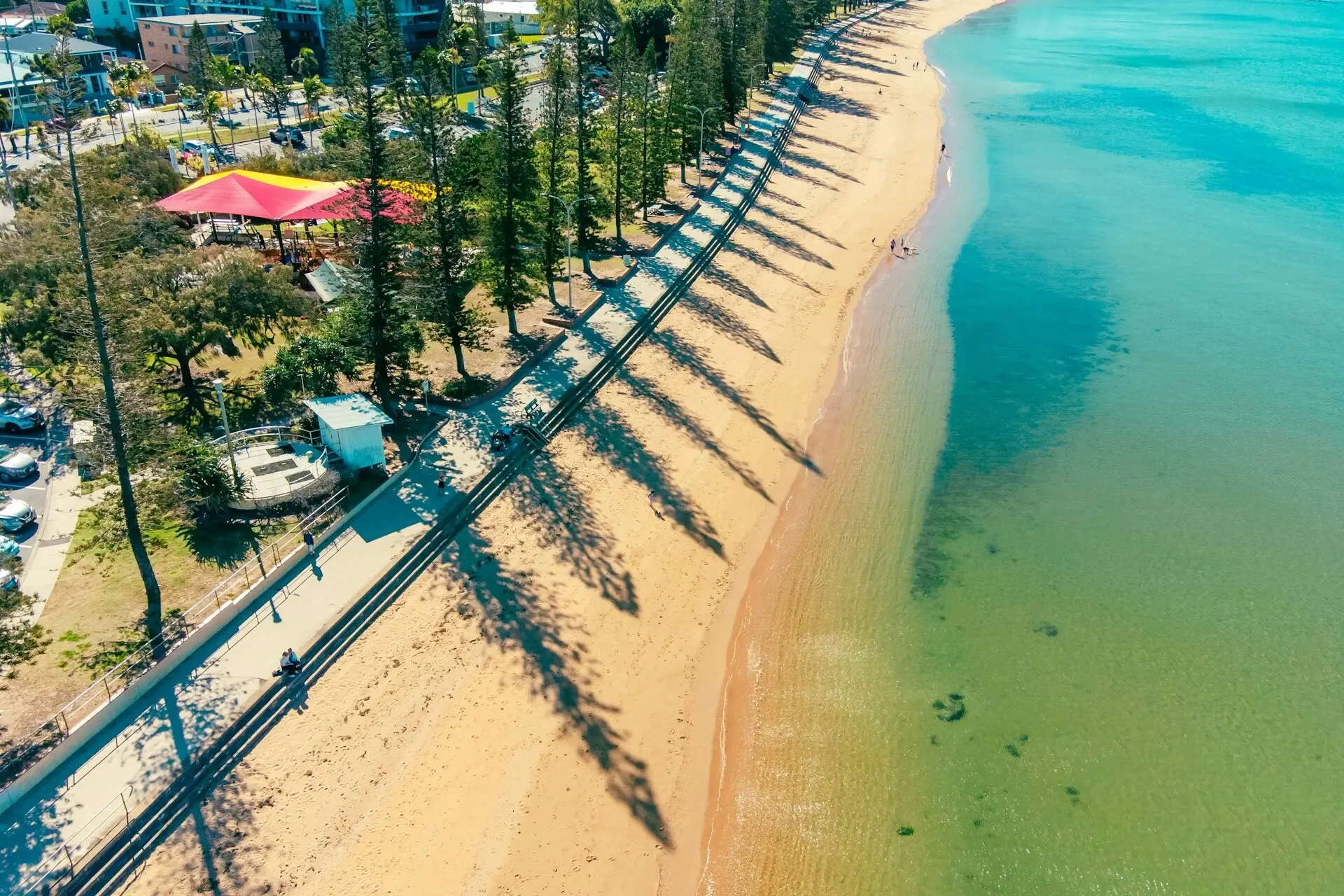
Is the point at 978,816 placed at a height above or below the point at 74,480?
below

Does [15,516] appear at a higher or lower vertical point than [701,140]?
lower

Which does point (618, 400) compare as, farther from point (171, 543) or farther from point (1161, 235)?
point (1161, 235)

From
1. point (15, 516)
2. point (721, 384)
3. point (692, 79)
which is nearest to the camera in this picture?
point (15, 516)

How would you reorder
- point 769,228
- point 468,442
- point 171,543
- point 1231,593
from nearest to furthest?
point 171,543, point 1231,593, point 468,442, point 769,228

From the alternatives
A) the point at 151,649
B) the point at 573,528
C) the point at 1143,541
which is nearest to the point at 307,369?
the point at 573,528

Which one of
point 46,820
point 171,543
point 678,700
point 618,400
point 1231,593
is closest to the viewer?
point 46,820

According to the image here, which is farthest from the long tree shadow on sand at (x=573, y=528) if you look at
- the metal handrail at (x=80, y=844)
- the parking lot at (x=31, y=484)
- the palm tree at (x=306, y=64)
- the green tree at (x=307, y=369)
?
the palm tree at (x=306, y=64)

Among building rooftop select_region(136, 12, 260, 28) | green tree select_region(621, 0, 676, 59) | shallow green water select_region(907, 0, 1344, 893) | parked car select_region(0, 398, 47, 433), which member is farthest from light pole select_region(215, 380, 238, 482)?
green tree select_region(621, 0, 676, 59)

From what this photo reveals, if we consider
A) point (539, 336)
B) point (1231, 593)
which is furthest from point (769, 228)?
point (1231, 593)

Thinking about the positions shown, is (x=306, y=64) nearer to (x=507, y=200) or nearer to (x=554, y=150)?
(x=554, y=150)
